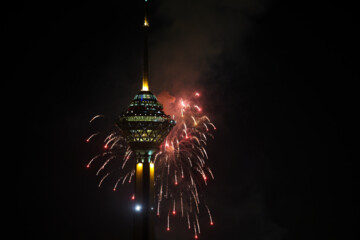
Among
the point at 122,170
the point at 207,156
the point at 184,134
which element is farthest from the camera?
the point at 207,156

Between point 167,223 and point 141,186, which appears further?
point 167,223

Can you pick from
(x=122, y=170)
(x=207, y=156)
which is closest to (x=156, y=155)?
(x=122, y=170)

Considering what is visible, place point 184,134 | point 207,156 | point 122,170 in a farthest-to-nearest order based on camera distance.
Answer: point 207,156, point 122,170, point 184,134

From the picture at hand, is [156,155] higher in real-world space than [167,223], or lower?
higher

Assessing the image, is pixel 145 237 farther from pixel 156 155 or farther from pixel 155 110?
pixel 155 110

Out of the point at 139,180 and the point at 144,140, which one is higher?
the point at 144,140

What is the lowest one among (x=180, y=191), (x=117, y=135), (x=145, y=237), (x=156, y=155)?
(x=145, y=237)

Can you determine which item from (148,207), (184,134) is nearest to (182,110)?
(184,134)

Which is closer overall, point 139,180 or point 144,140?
point 139,180
